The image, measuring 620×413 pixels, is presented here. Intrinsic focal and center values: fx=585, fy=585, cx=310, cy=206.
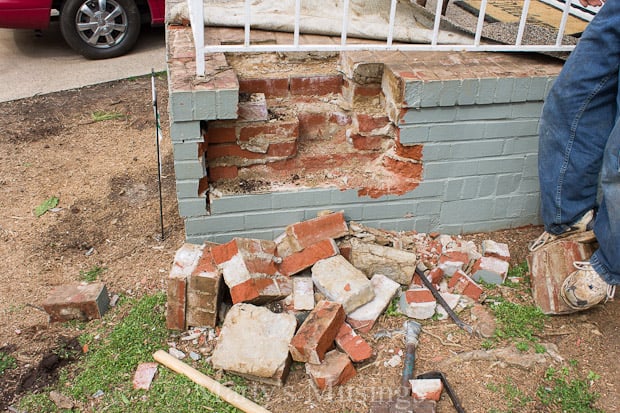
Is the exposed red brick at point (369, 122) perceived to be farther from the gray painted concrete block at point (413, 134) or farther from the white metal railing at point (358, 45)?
the white metal railing at point (358, 45)

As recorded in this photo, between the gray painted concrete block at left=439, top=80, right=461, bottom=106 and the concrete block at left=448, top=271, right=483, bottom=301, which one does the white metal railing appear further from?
the concrete block at left=448, top=271, right=483, bottom=301

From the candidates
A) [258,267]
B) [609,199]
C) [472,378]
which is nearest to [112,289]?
[258,267]

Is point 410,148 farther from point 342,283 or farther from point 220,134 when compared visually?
point 220,134

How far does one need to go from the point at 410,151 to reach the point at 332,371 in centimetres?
130

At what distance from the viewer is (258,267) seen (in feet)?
9.58

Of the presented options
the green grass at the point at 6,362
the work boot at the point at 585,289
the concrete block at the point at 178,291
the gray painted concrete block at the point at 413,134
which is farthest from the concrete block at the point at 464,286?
the green grass at the point at 6,362

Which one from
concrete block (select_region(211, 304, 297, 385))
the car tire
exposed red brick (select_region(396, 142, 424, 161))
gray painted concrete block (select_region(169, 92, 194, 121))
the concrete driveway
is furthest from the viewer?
the car tire

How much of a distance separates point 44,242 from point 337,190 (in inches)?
71.1

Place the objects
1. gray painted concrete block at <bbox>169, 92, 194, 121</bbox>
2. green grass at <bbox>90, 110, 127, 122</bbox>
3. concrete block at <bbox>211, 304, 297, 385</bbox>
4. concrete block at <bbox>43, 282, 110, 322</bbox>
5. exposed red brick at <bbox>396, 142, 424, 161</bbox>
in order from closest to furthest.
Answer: concrete block at <bbox>211, 304, 297, 385</bbox>, gray painted concrete block at <bbox>169, 92, 194, 121</bbox>, concrete block at <bbox>43, 282, 110, 322</bbox>, exposed red brick at <bbox>396, 142, 424, 161</bbox>, green grass at <bbox>90, 110, 127, 122</bbox>

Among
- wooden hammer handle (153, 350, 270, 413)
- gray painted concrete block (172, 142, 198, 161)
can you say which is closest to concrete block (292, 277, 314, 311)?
wooden hammer handle (153, 350, 270, 413)

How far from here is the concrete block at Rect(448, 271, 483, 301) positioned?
3057mm

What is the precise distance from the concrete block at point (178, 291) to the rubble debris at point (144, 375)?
0.81 feet

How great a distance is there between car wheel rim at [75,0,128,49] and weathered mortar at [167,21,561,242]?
125 inches

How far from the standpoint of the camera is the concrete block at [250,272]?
9.29 feet
